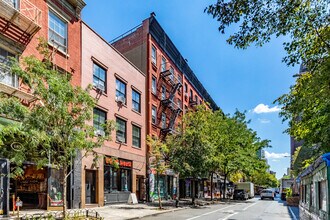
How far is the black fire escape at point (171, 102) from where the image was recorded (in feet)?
121

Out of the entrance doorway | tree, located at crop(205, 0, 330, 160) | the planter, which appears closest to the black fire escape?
the entrance doorway

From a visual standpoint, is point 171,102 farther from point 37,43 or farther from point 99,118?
point 37,43

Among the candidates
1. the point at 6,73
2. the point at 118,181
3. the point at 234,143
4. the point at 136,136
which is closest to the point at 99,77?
the point at 136,136

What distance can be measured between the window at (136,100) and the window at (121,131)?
2.97 m

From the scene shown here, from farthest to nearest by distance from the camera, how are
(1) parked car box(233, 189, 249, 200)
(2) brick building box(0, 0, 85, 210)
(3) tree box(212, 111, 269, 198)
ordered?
1. (1) parked car box(233, 189, 249, 200)
2. (3) tree box(212, 111, 269, 198)
3. (2) brick building box(0, 0, 85, 210)

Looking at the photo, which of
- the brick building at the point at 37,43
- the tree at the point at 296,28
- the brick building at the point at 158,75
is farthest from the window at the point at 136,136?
the tree at the point at 296,28

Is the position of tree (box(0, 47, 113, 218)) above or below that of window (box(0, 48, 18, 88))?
below

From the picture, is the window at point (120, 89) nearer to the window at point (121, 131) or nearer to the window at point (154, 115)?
the window at point (121, 131)

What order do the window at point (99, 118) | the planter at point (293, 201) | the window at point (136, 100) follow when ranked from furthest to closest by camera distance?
the planter at point (293, 201), the window at point (136, 100), the window at point (99, 118)

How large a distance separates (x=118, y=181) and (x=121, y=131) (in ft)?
13.8

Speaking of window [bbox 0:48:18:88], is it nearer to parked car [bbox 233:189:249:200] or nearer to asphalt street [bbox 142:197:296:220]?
asphalt street [bbox 142:197:296:220]

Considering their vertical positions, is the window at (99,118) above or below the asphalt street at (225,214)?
above

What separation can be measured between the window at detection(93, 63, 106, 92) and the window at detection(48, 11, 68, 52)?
391 centimetres

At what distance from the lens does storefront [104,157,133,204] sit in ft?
81.3
